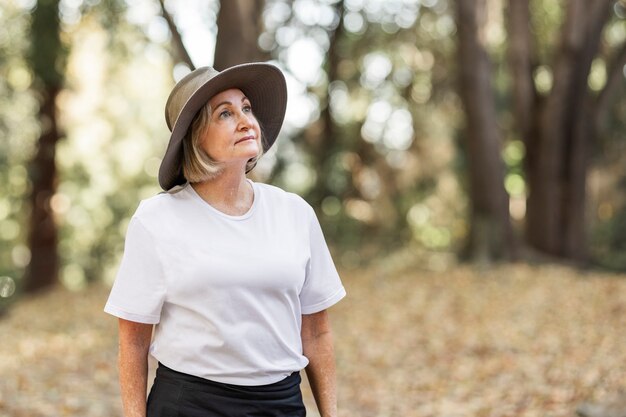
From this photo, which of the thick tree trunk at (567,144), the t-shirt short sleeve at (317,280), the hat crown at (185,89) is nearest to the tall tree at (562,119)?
the thick tree trunk at (567,144)

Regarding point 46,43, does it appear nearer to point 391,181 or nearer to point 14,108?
point 14,108

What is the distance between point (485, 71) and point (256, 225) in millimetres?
13108

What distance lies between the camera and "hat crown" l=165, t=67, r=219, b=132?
274 cm

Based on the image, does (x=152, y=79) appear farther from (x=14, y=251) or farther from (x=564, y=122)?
(x=564, y=122)

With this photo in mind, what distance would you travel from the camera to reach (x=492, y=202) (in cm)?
1541

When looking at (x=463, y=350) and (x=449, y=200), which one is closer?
(x=463, y=350)

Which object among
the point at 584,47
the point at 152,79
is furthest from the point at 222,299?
the point at 152,79

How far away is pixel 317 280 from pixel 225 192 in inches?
16.4

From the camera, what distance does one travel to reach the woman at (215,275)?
2.54m

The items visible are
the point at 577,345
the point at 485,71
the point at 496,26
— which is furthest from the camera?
the point at 496,26

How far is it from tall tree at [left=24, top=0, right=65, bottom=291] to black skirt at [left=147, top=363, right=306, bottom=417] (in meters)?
16.3

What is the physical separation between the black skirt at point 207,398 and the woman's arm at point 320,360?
0.24 meters

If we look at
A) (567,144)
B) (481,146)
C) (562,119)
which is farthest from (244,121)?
(567,144)

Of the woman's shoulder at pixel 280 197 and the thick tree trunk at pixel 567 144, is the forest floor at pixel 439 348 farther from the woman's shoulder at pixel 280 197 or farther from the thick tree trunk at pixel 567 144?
the woman's shoulder at pixel 280 197
